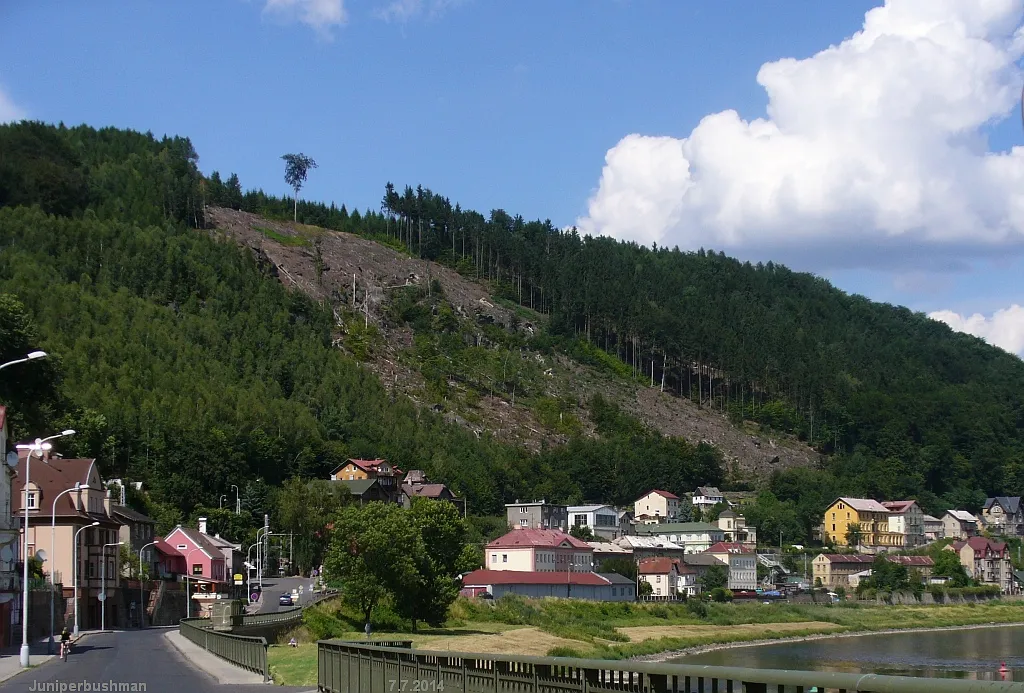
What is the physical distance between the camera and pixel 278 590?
320 ft

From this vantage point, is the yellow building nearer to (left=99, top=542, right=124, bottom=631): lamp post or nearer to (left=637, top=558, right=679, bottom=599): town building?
(left=637, top=558, right=679, bottom=599): town building

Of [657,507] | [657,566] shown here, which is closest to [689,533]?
[657,507]

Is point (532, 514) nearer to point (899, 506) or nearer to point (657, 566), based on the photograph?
point (657, 566)

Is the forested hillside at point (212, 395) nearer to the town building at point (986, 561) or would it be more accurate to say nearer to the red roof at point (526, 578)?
the red roof at point (526, 578)

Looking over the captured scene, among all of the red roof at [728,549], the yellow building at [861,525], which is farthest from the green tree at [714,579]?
the yellow building at [861,525]

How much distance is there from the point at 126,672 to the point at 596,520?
5262 inches

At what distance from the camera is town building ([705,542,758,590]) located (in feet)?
498

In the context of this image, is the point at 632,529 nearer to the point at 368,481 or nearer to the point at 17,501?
the point at 368,481

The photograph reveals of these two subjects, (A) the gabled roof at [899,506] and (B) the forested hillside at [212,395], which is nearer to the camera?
(B) the forested hillside at [212,395]

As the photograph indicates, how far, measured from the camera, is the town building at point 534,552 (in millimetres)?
128250

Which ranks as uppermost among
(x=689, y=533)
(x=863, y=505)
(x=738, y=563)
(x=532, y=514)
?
(x=532, y=514)

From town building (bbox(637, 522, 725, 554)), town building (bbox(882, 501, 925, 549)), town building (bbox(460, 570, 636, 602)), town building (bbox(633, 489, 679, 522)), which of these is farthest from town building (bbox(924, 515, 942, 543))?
town building (bbox(460, 570, 636, 602))

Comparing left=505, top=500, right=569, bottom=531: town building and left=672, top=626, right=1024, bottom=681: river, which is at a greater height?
left=505, top=500, right=569, bottom=531: town building

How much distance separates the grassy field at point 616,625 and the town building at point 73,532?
16.1 meters
